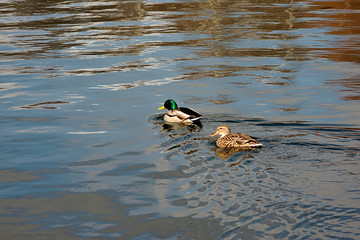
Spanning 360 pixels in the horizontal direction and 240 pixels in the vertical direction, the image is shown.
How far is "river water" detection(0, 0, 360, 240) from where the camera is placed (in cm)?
830

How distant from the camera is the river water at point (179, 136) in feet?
27.2

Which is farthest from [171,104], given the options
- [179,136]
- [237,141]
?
[237,141]

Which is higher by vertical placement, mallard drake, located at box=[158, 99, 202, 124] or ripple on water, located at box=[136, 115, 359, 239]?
mallard drake, located at box=[158, 99, 202, 124]

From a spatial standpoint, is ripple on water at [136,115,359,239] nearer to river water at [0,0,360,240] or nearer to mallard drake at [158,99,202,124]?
river water at [0,0,360,240]

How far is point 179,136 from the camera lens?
12461 millimetres

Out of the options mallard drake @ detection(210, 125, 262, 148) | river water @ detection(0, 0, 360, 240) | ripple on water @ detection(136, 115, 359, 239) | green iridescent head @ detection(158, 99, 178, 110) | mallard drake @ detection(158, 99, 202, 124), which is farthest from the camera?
green iridescent head @ detection(158, 99, 178, 110)

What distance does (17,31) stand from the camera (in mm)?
31594

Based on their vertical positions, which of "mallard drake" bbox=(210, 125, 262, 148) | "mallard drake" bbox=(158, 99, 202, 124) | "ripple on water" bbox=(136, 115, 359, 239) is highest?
"mallard drake" bbox=(158, 99, 202, 124)

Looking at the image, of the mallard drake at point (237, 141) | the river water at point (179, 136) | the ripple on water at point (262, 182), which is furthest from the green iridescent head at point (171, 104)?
the mallard drake at point (237, 141)

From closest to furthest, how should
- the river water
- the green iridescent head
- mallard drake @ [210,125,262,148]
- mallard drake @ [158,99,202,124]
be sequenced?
the river water
mallard drake @ [210,125,262,148]
mallard drake @ [158,99,202,124]
the green iridescent head

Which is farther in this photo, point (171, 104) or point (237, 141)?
point (171, 104)

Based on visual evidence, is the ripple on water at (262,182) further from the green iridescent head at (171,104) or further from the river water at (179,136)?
the green iridescent head at (171,104)

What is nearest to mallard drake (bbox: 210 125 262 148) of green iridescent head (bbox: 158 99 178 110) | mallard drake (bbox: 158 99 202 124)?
mallard drake (bbox: 158 99 202 124)

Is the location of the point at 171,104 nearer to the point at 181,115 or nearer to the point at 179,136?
the point at 181,115
